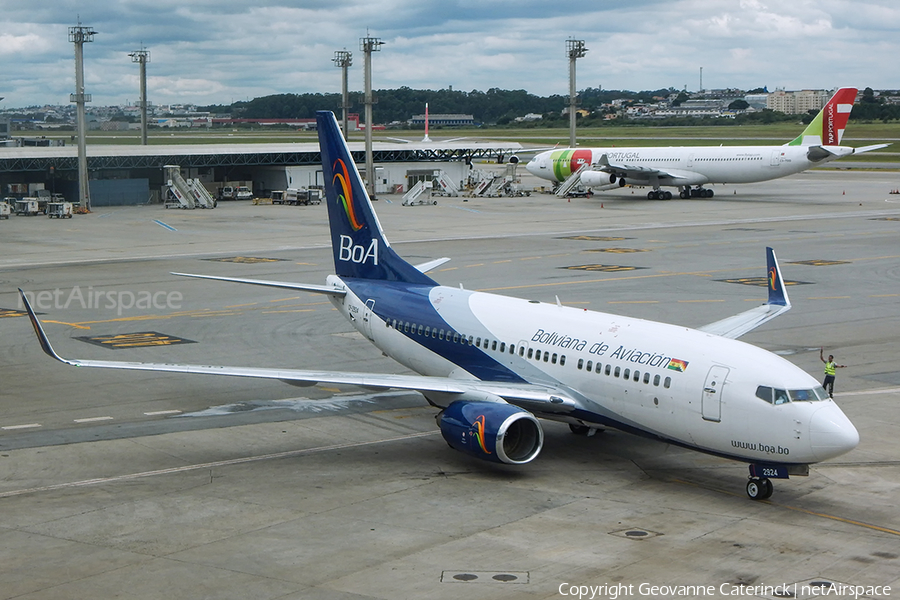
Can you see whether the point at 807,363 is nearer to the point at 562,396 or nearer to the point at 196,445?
the point at 562,396

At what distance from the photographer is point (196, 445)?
91.9ft

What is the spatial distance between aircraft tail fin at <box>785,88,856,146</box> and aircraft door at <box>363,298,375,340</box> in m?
82.5

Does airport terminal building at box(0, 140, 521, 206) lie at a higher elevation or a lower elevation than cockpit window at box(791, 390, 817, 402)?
higher

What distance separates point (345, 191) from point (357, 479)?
441 inches

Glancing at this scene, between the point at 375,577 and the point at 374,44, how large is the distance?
10602 cm

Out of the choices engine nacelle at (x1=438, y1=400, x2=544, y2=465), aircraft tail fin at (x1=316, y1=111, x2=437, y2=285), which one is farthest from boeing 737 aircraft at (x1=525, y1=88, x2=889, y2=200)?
engine nacelle at (x1=438, y1=400, x2=544, y2=465)

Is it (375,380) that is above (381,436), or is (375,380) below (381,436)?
above

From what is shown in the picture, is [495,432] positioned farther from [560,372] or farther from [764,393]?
[764,393]

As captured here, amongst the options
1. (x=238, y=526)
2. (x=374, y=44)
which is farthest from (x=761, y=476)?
(x=374, y=44)

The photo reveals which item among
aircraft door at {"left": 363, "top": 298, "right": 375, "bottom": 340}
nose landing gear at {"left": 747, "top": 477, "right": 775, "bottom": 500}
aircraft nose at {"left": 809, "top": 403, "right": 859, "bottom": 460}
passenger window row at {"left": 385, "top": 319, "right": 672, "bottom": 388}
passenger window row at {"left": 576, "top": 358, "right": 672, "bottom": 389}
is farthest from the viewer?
aircraft door at {"left": 363, "top": 298, "right": 375, "bottom": 340}

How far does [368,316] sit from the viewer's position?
32.2 m

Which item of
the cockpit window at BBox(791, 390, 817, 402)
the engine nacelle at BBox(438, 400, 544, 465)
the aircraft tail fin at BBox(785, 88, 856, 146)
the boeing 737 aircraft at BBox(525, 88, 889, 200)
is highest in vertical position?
the aircraft tail fin at BBox(785, 88, 856, 146)

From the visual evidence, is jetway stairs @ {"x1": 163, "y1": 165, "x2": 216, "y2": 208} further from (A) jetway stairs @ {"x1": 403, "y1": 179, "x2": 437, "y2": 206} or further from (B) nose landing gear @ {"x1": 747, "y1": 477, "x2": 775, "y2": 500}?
(B) nose landing gear @ {"x1": 747, "y1": 477, "x2": 775, "y2": 500}

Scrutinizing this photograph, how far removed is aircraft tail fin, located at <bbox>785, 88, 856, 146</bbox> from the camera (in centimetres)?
→ 10306
